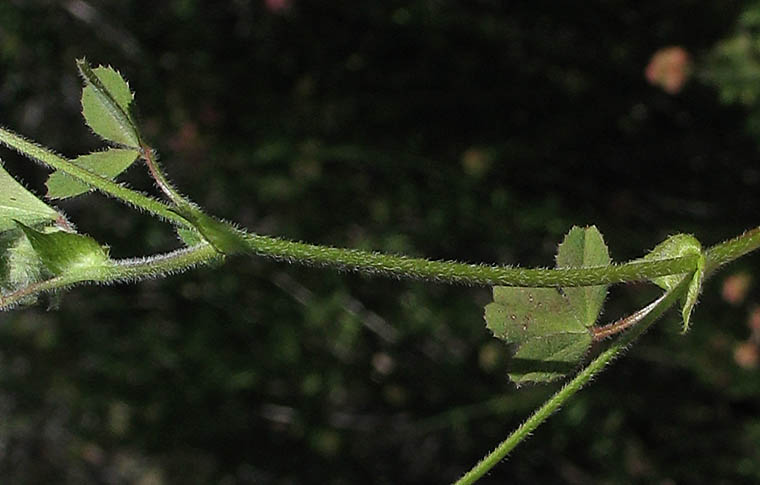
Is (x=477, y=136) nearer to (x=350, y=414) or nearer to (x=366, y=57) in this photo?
(x=366, y=57)

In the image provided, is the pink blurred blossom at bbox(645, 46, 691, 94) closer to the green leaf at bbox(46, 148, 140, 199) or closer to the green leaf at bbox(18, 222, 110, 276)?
the green leaf at bbox(46, 148, 140, 199)

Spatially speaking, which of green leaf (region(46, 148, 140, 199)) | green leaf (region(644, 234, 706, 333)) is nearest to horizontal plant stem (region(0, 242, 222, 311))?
green leaf (region(46, 148, 140, 199))

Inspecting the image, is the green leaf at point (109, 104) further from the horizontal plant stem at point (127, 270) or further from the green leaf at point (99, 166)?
the horizontal plant stem at point (127, 270)

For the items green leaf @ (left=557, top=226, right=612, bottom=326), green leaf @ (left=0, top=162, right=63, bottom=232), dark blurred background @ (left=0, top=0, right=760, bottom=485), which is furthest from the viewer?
dark blurred background @ (left=0, top=0, right=760, bottom=485)

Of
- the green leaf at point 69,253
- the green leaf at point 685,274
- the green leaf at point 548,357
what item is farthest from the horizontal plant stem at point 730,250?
the green leaf at point 69,253

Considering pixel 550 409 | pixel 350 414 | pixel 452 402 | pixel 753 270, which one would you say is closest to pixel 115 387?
Result: pixel 350 414

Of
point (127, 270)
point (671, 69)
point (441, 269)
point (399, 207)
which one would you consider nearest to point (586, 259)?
point (441, 269)

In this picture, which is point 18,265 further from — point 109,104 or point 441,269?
point 441,269
